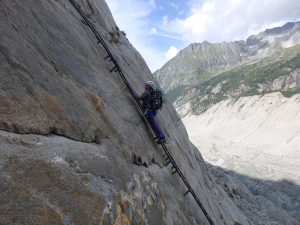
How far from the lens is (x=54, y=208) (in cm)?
697

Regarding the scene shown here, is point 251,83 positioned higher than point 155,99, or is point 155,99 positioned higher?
point 251,83

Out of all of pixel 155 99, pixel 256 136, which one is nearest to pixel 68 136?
pixel 155 99

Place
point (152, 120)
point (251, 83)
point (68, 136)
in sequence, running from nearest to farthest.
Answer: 1. point (68, 136)
2. point (152, 120)
3. point (251, 83)

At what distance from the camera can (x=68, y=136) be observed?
8742 mm

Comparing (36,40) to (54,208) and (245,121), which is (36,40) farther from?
(245,121)

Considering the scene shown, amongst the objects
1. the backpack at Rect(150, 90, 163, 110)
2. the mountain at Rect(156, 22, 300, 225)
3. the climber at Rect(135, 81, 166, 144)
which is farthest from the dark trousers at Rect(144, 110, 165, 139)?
the mountain at Rect(156, 22, 300, 225)

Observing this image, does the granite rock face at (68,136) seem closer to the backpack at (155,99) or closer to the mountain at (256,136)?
the backpack at (155,99)

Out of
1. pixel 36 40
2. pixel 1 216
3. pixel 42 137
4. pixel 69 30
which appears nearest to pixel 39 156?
pixel 42 137

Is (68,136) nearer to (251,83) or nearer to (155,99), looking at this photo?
(155,99)

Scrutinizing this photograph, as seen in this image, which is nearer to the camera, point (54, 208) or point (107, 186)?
point (54, 208)

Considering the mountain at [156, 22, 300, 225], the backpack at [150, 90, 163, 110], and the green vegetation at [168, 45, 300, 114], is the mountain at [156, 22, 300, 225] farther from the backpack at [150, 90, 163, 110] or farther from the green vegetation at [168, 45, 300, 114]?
the backpack at [150, 90, 163, 110]

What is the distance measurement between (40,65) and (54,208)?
3.68 meters

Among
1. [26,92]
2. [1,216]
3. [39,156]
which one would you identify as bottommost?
[1,216]

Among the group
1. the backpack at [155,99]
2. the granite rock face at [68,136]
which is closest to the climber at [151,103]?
the backpack at [155,99]
